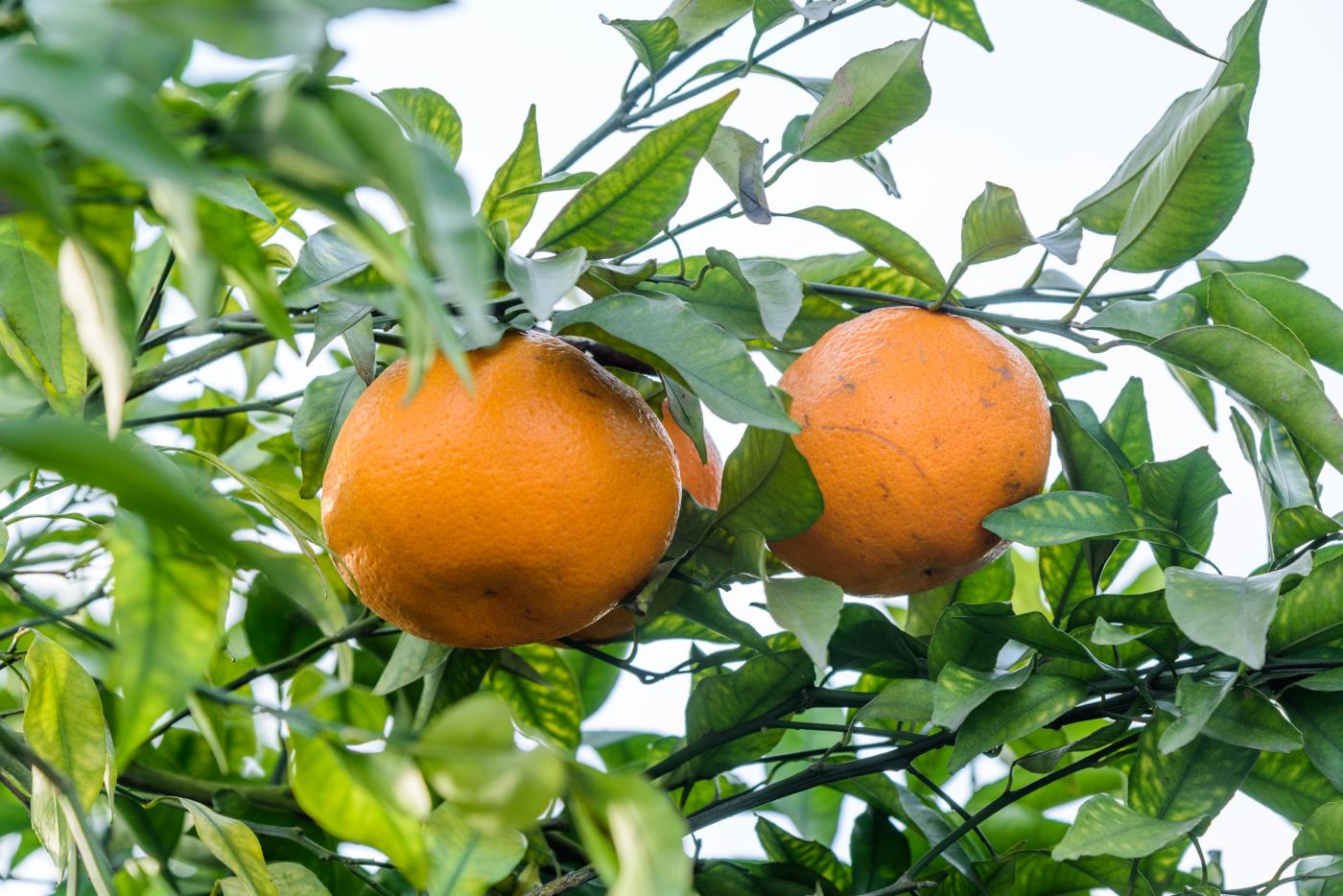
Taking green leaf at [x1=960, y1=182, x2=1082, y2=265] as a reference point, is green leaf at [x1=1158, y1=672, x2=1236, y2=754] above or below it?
below

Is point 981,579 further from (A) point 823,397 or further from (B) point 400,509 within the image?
(B) point 400,509

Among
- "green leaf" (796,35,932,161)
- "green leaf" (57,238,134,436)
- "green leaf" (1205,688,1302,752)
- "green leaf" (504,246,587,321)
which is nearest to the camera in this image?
"green leaf" (57,238,134,436)

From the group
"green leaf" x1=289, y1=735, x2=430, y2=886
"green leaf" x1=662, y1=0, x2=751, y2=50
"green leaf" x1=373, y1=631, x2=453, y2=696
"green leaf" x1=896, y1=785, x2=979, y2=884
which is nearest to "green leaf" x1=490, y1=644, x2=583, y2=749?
"green leaf" x1=373, y1=631, x2=453, y2=696

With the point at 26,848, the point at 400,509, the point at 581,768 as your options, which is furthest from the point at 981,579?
the point at 26,848

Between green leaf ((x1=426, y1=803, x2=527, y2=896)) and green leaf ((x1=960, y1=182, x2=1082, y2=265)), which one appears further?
green leaf ((x1=960, y1=182, x2=1082, y2=265))

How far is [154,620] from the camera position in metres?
0.42

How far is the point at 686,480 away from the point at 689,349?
0.21 meters

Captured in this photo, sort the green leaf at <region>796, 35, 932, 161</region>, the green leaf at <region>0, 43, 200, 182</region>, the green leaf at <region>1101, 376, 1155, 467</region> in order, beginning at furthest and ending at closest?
the green leaf at <region>1101, 376, 1155, 467</region>
the green leaf at <region>796, 35, 932, 161</region>
the green leaf at <region>0, 43, 200, 182</region>

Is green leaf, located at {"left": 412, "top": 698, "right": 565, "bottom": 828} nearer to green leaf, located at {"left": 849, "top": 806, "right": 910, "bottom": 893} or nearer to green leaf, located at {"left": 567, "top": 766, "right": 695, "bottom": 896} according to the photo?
green leaf, located at {"left": 567, "top": 766, "right": 695, "bottom": 896}

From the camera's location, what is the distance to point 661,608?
0.78 metres

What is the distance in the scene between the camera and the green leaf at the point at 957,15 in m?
0.86

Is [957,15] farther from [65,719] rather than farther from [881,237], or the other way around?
[65,719]

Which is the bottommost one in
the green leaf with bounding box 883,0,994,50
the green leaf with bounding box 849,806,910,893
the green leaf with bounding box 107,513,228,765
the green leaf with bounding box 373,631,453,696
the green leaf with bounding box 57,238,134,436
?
the green leaf with bounding box 849,806,910,893

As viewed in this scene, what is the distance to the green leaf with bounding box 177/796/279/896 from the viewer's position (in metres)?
0.66
